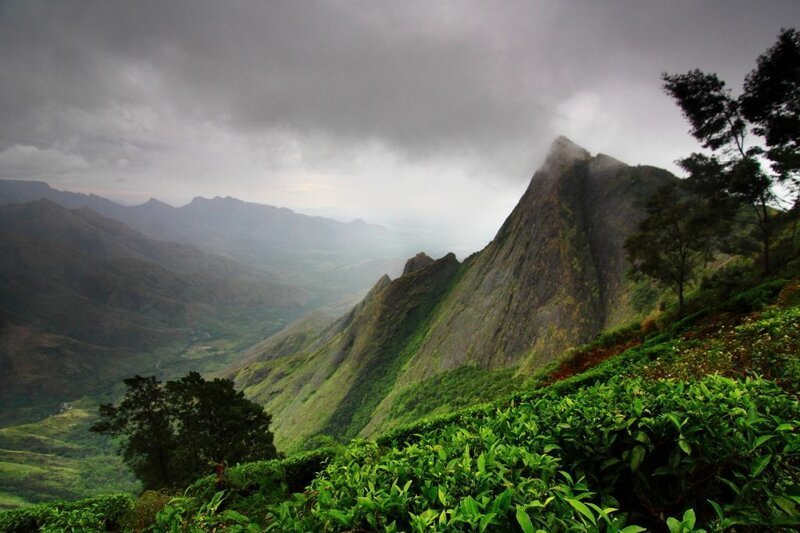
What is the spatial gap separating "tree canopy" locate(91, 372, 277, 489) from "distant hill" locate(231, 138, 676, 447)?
74.9 feet

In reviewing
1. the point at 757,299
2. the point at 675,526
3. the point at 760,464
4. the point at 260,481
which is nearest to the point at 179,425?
the point at 260,481

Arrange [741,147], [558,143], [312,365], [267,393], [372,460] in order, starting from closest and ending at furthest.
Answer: [372,460] < [741,147] < [558,143] < [312,365] < [267,393]

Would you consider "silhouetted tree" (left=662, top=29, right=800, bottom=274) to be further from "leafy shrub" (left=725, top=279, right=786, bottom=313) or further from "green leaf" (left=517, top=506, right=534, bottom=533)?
"green leaf" (left=517, top=506, right=534, bottom=533)

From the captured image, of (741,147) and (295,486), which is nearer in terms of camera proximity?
(295,486)

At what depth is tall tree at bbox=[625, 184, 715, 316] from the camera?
74.9 feet

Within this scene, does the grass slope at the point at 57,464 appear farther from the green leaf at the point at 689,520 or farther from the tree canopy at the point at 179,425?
the green leaf at the point at 689,520

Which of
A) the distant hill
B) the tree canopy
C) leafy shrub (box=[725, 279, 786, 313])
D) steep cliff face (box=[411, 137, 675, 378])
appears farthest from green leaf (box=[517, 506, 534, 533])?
steep cliff face (box=[411, 137, 675, 378])

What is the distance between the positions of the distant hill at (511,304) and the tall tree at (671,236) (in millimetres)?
13447

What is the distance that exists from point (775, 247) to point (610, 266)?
22378 millimetres

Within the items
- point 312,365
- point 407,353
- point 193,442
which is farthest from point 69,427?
point 193,442

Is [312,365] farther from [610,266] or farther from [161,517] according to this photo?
[161,517]

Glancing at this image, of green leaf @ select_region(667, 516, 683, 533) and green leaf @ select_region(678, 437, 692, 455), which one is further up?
green leaf @ select_region(678, 437, 692, 455)

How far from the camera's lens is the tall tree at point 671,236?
22844 millimetres

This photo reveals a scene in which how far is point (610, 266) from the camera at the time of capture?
46.1 metres
